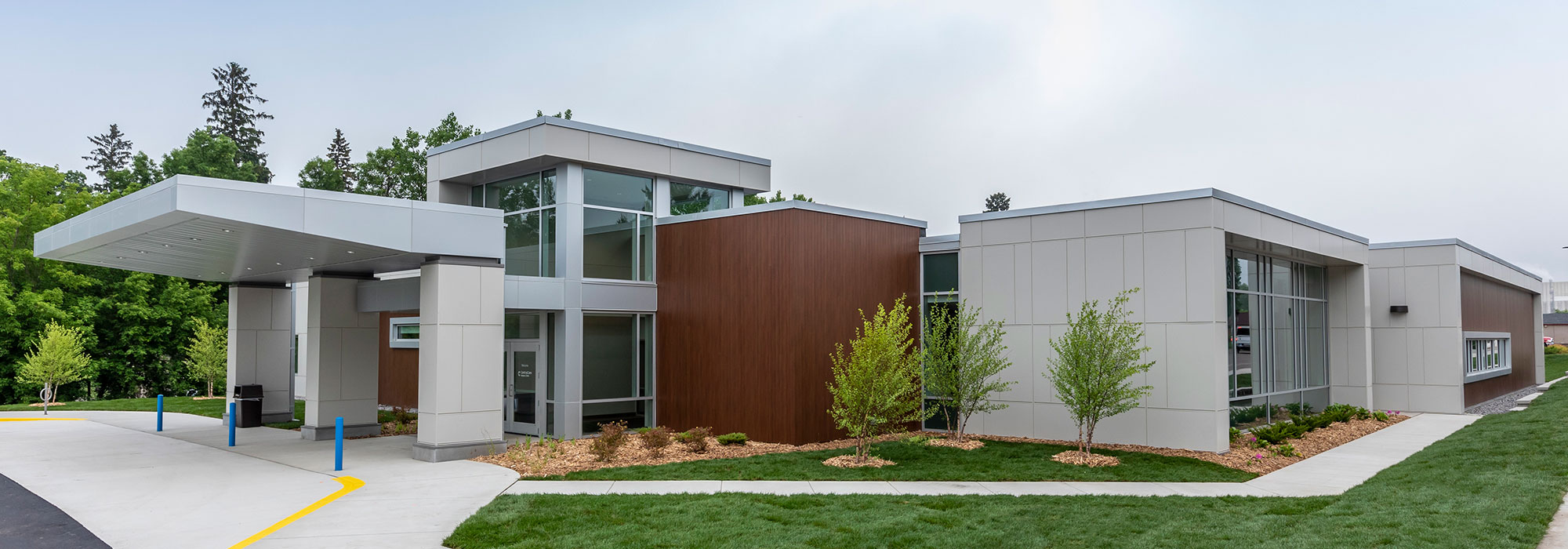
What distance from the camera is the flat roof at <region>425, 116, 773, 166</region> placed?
698 inches

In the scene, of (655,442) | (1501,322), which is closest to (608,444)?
(655,442)

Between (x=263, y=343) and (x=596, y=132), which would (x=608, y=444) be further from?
(x=263, y=343)

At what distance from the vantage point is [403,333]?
1035 inches

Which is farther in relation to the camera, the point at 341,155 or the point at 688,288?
the point at 341,155

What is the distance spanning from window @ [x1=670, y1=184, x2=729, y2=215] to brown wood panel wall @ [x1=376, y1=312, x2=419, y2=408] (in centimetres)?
967

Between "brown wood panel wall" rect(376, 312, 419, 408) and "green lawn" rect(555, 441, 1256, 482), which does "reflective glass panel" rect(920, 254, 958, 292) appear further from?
"brown wood panel wall" rect(376, 312, 419, 408)

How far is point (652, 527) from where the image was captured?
30.9 feet

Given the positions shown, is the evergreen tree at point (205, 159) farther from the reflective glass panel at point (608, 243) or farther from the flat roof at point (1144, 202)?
the flat roof at point (1144, 202)

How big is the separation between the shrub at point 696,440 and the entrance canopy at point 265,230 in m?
4.51

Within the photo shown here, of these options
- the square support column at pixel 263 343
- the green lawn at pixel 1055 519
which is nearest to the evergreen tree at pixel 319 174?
the square support column at pixel 263 343

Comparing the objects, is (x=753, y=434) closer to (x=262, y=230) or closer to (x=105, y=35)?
(x=262, y=230)

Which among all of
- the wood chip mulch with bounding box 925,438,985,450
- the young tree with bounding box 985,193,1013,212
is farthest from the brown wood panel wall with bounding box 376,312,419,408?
the young tree with bounding box 985,193,1013,212

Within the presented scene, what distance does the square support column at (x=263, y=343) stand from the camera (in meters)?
21.4

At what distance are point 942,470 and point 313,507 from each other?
328 inches
